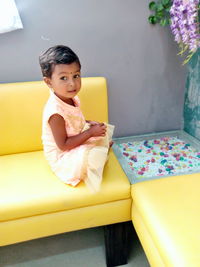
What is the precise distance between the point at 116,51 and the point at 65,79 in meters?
0.62

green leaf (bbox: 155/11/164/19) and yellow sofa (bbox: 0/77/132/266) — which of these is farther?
green leaf (bbox: 155/11/164/19)

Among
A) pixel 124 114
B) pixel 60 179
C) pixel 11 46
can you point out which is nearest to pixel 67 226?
pixel 60 179

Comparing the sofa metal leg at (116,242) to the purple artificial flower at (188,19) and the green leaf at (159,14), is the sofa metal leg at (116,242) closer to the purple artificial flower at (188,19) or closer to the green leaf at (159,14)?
the purple artificial flower at (188,19)

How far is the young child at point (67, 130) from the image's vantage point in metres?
1.22

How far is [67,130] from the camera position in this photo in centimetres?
135

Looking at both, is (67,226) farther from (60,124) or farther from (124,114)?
(124,114)

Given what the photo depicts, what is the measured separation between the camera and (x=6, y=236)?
1.24 meters

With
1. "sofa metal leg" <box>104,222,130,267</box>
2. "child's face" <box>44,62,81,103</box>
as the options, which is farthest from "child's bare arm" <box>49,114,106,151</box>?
"sofa metal leg" <box>104,222,130,267</box>

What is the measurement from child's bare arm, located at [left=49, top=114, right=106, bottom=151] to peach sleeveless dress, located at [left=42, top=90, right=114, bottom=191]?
27 mm

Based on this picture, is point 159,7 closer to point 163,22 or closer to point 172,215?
point 163,22

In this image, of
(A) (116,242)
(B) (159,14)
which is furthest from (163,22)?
(A) (116,242)

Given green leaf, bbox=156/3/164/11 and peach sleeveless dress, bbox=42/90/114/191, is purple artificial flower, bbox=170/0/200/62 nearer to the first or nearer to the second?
green leaf, bbox=156/3/164/11

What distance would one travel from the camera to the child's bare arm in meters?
1.27

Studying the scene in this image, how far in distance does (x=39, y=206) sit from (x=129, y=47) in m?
1.15
